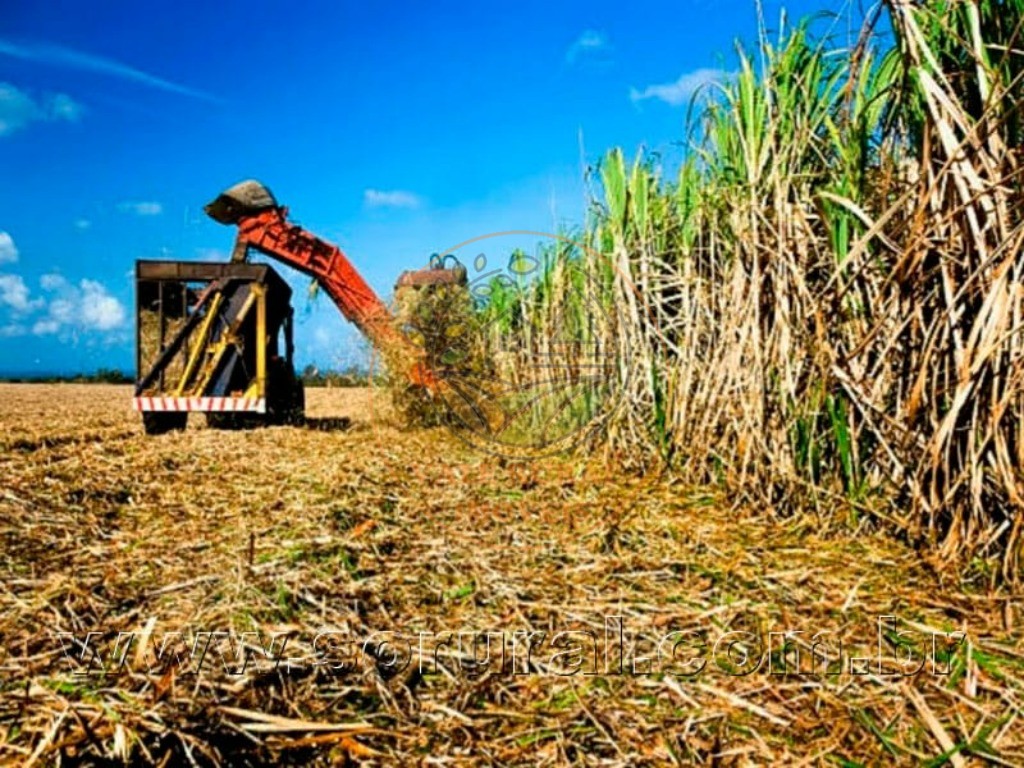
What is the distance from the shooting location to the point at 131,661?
1656mm

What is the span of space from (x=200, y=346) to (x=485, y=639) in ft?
19.5

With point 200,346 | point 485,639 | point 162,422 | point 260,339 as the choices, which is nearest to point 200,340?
point 200,346

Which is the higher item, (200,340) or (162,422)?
(200,340)

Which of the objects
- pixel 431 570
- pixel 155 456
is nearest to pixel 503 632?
pixel 431 570

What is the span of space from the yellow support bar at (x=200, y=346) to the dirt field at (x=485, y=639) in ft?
11.6

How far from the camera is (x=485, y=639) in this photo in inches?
75.2

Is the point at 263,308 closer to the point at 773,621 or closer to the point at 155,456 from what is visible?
the point at 155,456

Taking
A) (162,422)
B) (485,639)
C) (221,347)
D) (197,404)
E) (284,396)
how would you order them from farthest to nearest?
(284,396) < (162,422) < (221,347) < (197,404) < (485,639)

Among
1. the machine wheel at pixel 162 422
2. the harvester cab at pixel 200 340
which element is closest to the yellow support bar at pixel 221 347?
the harvester cab at pixel 200 340

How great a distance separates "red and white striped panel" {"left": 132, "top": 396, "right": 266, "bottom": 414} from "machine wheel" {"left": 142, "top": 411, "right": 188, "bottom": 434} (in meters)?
0.14

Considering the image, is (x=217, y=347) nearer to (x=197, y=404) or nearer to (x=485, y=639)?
(x=197, y=404)

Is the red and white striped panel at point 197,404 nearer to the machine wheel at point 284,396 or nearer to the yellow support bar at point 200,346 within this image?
the yellow support bar at point 200,346

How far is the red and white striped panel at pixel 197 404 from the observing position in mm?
6812

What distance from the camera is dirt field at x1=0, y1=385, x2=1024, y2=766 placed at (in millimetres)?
1433
